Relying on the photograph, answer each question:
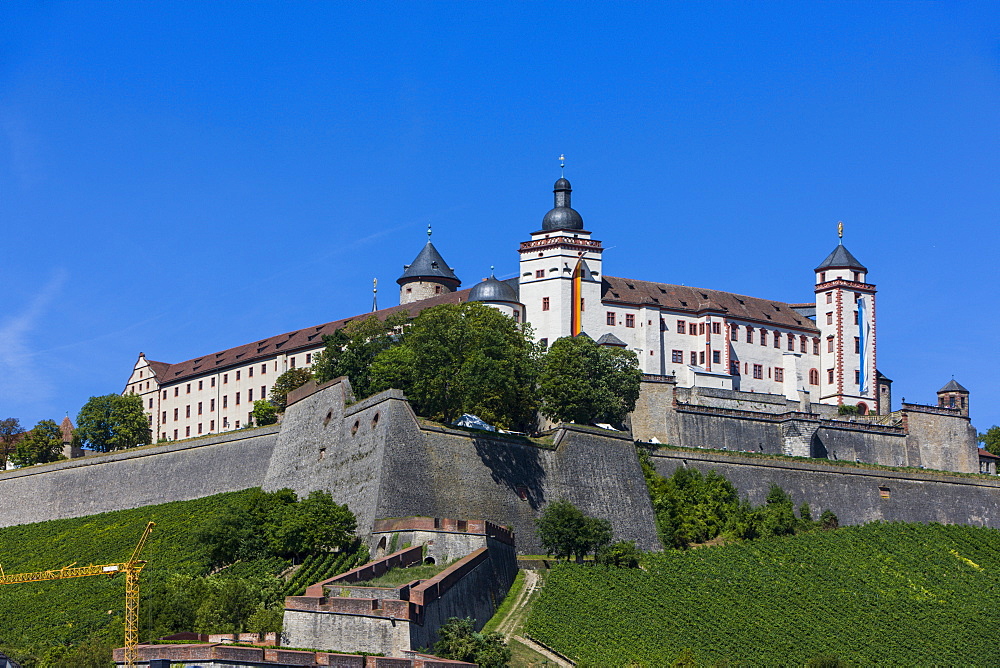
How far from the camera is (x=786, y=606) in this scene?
6856 cm

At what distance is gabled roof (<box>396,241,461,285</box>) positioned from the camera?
4466 inches

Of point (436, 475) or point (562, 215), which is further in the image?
point (562, 215)

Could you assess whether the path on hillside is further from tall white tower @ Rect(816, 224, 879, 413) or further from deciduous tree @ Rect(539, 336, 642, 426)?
tall white tower @ Rect(816, 224, 879, 413)

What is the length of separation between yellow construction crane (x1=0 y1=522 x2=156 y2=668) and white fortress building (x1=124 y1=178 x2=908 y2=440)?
2889 cm

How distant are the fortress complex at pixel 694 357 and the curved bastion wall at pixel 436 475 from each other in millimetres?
1216

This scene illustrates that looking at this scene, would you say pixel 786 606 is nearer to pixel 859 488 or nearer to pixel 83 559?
pixel 859 488

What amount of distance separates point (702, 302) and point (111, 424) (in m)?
36.7

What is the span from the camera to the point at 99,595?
68.1 m

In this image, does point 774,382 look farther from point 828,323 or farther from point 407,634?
point 407,634

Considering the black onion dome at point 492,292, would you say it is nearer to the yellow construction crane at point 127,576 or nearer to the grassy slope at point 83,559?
the grassy slope at point 83,559

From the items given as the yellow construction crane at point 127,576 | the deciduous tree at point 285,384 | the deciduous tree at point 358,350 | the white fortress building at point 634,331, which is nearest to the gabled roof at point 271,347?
the white fortress building at point 634,331

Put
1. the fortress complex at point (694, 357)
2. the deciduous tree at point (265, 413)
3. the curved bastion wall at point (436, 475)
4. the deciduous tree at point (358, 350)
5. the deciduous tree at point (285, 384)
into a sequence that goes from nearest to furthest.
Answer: the curved bastion wall at point (436, 475)
the deciduous tree at point (358, 350)
the fortress complex at point (694, 357)
the deciduous tree at point (265, 413)
the deciduous tree at point (285, 384)

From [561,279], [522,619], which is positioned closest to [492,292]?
[561,279]

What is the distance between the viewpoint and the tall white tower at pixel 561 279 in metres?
95.8
